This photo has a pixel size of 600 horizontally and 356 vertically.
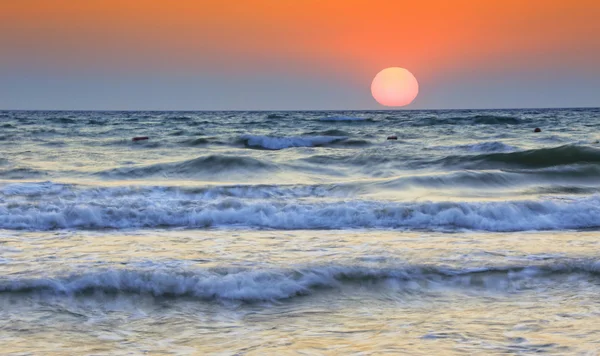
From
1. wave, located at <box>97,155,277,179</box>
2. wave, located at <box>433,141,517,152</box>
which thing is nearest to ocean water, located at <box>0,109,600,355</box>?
wave, located at <box>97,155,277,179</box>

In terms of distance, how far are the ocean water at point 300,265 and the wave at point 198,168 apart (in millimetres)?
771

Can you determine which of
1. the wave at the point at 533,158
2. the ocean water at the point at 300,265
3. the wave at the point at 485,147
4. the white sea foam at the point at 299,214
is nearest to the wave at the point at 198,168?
the ocean water at the point at 300,265

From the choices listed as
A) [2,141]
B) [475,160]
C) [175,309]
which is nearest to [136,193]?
[175,309]

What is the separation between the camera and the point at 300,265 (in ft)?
20.3

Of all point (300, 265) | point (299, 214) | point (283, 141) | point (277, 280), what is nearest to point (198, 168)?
point (299, 214)

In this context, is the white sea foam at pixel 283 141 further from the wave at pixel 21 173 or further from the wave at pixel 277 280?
the wave at pixel 277 280

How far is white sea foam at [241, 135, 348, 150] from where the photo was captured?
83.0ft

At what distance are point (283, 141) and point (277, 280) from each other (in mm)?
20679

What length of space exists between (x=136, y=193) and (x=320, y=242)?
4.77m

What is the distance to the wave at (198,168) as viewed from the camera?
1465cm

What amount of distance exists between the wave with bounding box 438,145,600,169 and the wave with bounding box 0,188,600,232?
6648 millimetres

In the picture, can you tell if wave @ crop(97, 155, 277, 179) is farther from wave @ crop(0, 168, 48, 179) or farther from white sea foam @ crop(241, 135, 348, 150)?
white sea foam @ crop(241, 135, 348, 150)

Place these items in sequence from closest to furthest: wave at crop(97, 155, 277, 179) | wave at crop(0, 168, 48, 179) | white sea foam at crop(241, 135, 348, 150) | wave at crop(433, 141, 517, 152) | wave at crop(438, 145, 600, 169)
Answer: wave at crop(0, 168, 48, 179) < wave at crop(97, 155, 277, 179) < wave at crop(438, 145, 600, 169) < wave at crop(433, 141, 517, 152) < white sea foam at crop(241, 135, 348, 150)

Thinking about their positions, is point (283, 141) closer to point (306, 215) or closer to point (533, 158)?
point (533, 158)
